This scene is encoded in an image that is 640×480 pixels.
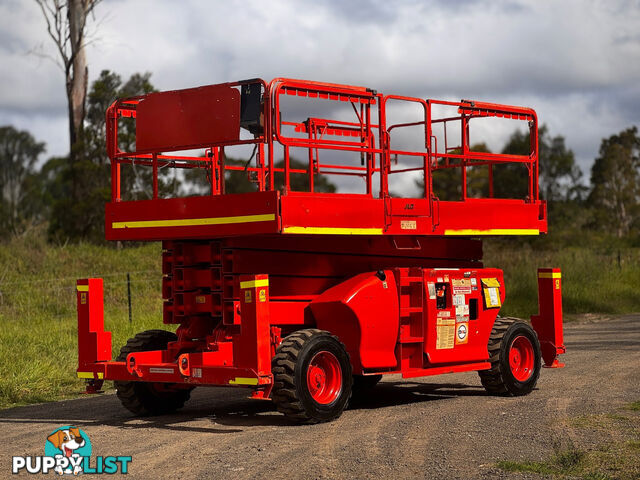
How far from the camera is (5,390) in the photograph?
13.3 meters

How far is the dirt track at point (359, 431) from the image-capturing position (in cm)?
831

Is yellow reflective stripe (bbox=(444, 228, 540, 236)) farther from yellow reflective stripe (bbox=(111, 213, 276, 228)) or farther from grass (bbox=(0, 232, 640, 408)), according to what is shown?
grass (bbox=(0, 232, 640, 408))

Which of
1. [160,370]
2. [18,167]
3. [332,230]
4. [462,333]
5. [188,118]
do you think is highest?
[18,167]

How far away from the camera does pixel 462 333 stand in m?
12.4

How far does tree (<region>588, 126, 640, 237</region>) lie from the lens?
2694 inches

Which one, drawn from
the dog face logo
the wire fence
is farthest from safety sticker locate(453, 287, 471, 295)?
the wire fence

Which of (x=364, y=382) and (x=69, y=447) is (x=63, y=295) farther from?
(x=69, y=447)

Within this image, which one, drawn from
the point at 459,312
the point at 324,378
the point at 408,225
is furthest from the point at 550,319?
the point at 324,378

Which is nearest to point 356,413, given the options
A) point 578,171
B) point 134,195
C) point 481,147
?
point 134,195

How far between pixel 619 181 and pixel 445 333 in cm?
6058

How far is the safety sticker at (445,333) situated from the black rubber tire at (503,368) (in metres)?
0.68

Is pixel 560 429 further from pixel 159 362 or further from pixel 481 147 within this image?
pixel 481 147

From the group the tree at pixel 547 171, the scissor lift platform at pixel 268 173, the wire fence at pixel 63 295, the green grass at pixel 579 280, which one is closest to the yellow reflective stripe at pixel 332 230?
the scissor lift platform at pixel 268 173

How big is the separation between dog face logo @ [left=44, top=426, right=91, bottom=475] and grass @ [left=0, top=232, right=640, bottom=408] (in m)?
3.39
